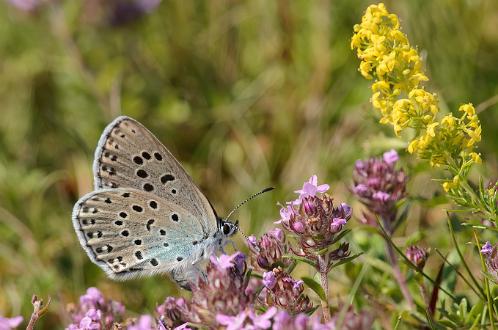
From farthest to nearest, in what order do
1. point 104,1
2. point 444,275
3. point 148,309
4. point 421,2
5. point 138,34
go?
point 138,34 < point 104,1 < point 421,2 < point 148,309 < point 444,275

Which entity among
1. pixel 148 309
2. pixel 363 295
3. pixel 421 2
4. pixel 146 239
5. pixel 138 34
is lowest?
pixel 148 309

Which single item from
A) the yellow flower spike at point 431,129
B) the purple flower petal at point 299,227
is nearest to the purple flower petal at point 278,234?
the purple flower petal at point 299,227

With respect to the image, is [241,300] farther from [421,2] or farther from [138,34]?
[138,34]

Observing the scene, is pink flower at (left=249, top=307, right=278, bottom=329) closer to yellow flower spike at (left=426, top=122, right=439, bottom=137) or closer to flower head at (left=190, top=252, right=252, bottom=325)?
flower head at (left=190, top=252, right=252, bottom=325)

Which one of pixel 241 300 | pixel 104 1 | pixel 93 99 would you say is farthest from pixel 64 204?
pixel 241 300

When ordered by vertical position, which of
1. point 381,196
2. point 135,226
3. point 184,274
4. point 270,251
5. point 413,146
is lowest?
point 184,274

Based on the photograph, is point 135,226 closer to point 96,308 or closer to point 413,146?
point 96,308

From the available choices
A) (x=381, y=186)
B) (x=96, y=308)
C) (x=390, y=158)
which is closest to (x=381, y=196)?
(x=381, y=186)

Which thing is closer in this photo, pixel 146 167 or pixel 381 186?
pixel 381 186
